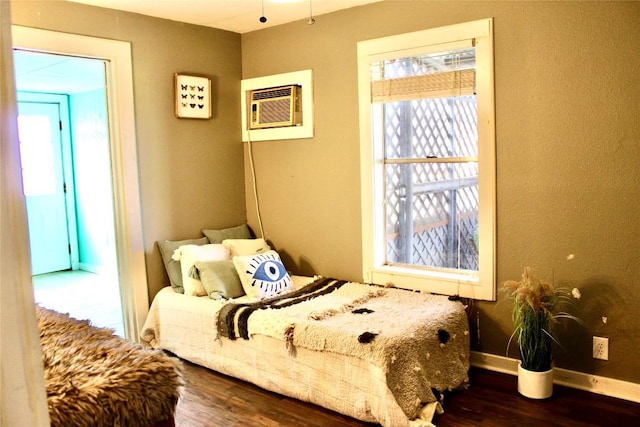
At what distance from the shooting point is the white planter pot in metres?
2.79

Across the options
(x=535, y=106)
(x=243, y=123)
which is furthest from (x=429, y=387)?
(x=243, y=123)

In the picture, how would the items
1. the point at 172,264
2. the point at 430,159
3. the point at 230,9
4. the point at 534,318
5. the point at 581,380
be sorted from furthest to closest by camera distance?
1. the point at 172,264
2. the point at 230,9
3. the point at 430,159
4. the point at 581,380
5. the point at 534,318

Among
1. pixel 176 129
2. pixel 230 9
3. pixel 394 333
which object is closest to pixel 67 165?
pixel 176 129

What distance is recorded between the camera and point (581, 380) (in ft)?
9.57

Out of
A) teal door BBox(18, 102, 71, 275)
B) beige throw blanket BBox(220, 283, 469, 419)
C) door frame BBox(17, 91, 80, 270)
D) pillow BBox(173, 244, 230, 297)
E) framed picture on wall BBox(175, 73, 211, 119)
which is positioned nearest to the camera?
beige throw blanket BBox(220, 283, 469, 419)

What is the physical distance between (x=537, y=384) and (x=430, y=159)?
142cm

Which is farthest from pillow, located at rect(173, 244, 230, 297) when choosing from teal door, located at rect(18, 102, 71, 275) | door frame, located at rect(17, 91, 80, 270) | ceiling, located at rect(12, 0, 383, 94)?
door frame, located at rect(17, 91, 80, 270)

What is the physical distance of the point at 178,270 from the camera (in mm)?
3678

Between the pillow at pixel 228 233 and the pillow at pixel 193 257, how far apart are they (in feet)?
0.61

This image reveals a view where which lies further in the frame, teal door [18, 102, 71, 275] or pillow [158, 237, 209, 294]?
teal door [18, 102, 71, 275]

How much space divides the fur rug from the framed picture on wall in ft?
6.87

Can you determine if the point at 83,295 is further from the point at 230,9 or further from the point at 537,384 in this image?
the point at 537,384

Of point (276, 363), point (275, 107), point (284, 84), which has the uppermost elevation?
point (284, 84)

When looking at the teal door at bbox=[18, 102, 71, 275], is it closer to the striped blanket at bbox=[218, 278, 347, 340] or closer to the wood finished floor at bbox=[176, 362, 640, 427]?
the striped blanket at bbox=[218, 278, 347, 340]
